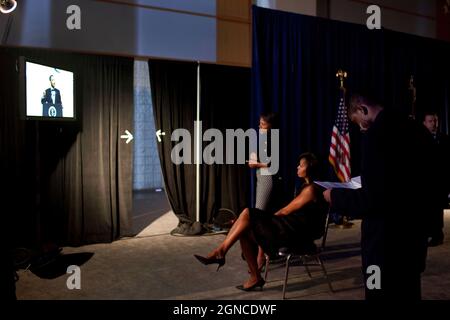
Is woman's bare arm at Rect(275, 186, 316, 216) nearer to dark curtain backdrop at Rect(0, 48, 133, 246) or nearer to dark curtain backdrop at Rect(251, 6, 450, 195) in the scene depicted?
dark curtain backdrop at Rect(0, 48, 133, 246)

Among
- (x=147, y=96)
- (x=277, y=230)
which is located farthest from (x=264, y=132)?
(x=147, y=96)

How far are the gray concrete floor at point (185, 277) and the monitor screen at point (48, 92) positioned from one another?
1.45 metres

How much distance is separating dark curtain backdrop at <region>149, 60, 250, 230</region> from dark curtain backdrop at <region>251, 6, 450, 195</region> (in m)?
0.28

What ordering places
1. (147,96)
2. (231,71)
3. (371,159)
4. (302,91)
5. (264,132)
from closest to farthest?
(371,159), (264,132), (231,71), (302,91), (147,96)

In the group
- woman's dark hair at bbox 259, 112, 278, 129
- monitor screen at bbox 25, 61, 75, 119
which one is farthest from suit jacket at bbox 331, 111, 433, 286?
monitor screen at bbox 25, 61, 75, 119

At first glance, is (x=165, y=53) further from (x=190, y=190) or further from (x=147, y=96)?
(x=147, y=96)

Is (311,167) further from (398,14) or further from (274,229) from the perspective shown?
(398,14)

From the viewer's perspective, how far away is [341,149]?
662 centimetres

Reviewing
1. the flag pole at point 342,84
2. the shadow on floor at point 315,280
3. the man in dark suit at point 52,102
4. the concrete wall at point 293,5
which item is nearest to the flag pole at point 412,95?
the flag pole at point 342,84

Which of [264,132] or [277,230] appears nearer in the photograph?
[277,230]

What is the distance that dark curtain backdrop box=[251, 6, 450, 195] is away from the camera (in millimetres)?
6406

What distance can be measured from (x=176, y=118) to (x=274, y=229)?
2764mm
